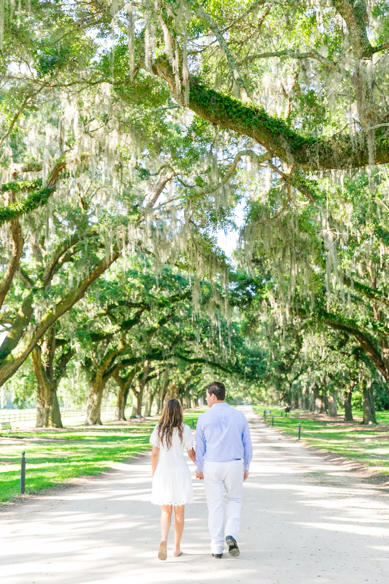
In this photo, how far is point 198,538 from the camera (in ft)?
18.7

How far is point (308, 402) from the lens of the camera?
72000 mm

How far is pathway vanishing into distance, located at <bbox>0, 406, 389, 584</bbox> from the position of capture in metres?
4.30

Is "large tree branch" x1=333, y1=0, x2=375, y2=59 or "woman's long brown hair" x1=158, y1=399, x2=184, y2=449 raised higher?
"large tree branch" x1=333, y1=0, x2=375, y2=59

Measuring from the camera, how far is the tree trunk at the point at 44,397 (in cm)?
2697

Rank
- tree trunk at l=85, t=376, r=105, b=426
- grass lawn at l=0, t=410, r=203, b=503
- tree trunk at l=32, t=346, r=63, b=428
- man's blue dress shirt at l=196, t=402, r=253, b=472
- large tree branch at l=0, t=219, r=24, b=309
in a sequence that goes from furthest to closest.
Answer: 1. tree trunk at l=85, t=376, r=105, b=426
2. tree trunk at l=32, t=346, r=63, b=428
3. large tree branch at l=0, t=219, r=24, b=309
4. grass lawn at l=0, t=410, r=203, b=503
5. man's blue dress shirt at l=196, t=402, r=253, b=472

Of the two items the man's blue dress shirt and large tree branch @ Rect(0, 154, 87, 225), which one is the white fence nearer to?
large tree branch @ Rect(0, 154, 87, 225)

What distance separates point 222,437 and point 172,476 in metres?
0.57

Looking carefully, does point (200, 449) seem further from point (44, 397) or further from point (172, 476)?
point (44, 397)

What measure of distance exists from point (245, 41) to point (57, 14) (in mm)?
3667

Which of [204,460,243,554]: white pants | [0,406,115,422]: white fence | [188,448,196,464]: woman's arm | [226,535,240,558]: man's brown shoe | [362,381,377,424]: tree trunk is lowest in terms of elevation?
[0,406,115,422]: white fence

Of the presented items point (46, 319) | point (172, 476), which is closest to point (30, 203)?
point (46, 319)

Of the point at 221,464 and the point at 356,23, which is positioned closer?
the point at 221,464

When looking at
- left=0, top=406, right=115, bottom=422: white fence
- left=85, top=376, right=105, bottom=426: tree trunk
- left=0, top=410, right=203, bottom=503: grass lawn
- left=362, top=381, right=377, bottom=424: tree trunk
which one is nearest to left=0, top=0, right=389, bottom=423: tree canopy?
left=0, top=410, right=203, bottom=503: grass lawn

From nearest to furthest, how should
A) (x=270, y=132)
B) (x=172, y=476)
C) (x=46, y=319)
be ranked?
(x=172, y=476)
(x=270, y=132)
(x=46, y=319)
